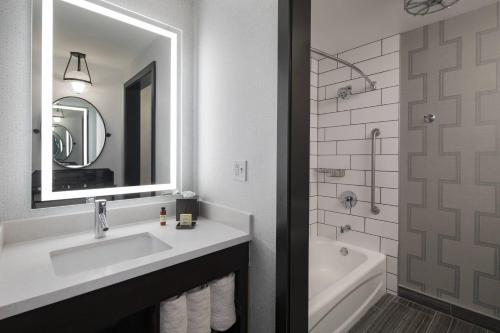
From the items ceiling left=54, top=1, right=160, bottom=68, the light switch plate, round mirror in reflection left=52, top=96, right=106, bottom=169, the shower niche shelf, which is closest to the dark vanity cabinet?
the light switch plate

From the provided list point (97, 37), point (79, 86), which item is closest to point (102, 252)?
point (79, 86)

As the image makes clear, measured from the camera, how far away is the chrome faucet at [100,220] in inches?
43.4

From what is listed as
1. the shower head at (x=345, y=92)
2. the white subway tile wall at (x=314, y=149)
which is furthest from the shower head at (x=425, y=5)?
the white subway tile wall at (x=314, y=149)

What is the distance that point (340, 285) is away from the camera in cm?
158

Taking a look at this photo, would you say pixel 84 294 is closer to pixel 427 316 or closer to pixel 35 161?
pixel 35 161

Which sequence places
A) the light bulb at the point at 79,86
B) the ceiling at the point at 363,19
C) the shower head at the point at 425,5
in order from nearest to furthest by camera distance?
the light bulb at the point at 79,86 < the shower head at the point at 425,5 < the ceiling at the point at 363,19

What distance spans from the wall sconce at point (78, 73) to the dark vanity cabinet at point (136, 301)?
0.99 meters

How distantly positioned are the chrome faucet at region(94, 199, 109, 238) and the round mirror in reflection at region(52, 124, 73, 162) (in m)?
0.30

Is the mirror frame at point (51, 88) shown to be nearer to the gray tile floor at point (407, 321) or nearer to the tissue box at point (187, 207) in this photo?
the tissue box at point (187, 207)

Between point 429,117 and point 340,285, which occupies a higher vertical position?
point 429,117

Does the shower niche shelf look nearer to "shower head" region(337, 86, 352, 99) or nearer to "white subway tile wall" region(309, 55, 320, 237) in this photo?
"white subway tile wall" region(309, 55, 320, 237)

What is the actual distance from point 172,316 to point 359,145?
1.99 m

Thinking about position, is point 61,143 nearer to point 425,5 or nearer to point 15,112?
point 15,112

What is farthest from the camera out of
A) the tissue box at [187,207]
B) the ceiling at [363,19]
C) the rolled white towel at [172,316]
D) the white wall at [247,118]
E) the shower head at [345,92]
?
the shower head at [345,92]
